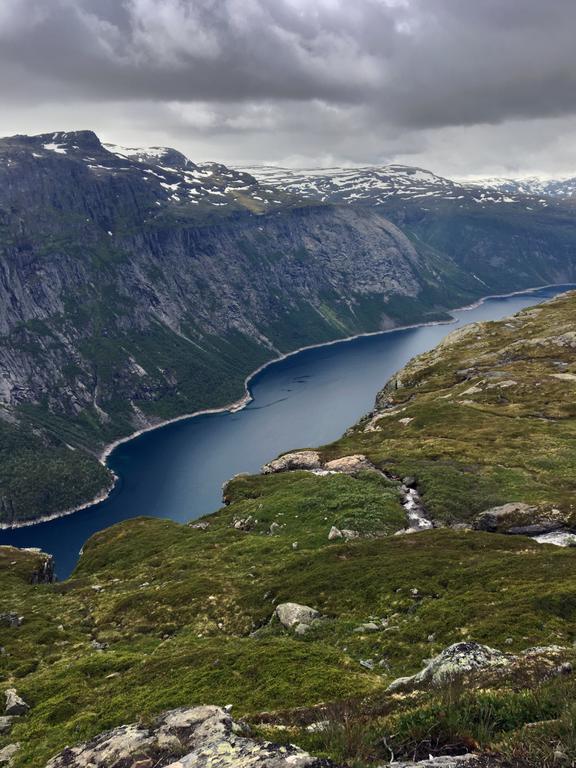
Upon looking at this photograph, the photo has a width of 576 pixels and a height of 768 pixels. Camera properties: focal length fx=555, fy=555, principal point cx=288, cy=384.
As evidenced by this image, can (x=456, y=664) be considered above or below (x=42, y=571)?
above

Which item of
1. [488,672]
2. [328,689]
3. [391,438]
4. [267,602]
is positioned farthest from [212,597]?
[391,438]

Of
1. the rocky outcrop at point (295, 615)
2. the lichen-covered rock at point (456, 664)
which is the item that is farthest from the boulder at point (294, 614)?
the lichen-covered rock at point (456, 664)

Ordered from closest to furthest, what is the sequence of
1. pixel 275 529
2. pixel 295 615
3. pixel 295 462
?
pixel 295 615 < pixel 275 529 < pixel 295 462

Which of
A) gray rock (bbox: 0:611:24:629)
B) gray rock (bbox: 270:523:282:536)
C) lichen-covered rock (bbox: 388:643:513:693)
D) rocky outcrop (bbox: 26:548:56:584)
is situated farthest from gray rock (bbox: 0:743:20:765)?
rocky outcrop (bbox: 26:548:56:584)

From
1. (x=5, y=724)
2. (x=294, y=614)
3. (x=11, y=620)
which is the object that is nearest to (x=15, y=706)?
(x=5, y=724)

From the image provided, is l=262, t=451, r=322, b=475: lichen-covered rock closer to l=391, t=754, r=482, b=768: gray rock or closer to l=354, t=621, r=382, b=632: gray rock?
l=354, t=621, r=382, b=632: gray rock

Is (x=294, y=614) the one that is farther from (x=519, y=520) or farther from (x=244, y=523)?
(x=244, y=523)
